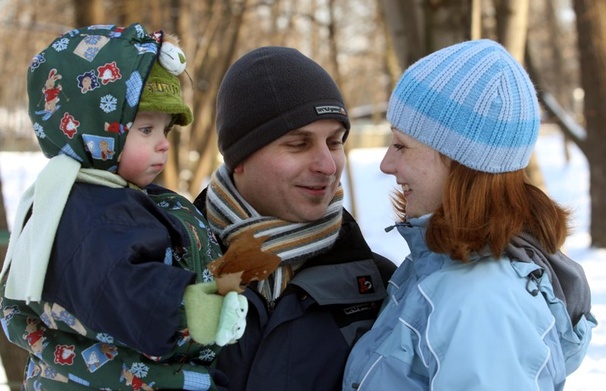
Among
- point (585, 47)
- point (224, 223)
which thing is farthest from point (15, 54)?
point (224, 223)

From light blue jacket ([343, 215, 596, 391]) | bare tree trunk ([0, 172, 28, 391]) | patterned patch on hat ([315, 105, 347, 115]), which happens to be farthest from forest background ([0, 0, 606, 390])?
light blue jacket ([343, 215, 596, 391])

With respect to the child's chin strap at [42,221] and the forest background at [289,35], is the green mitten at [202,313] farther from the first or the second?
the forest background at [289,35]

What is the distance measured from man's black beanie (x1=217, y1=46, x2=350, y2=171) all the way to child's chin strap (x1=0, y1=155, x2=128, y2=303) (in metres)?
0.69

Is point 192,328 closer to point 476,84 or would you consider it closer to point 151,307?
point 151,307

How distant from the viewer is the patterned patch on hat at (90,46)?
215 centimetres

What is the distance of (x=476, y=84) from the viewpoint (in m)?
2.17

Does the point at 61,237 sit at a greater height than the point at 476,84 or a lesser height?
lesser

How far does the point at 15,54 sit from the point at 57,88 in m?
15.9

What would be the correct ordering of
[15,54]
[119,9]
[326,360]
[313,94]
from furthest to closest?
[15,54]
[119,9]
[313,94]
[326,360]

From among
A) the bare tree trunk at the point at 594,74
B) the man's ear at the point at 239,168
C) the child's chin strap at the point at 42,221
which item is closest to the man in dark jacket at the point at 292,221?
the man's ear at the point at 239,168

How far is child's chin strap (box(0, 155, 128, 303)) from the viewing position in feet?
6.63

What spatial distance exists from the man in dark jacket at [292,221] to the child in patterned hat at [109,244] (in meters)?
0.25

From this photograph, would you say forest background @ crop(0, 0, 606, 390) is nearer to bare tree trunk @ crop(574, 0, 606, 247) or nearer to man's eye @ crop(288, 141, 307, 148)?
bare tree trunk @ crop(574, 0, 606, 247)

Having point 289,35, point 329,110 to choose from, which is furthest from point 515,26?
point 289,35
